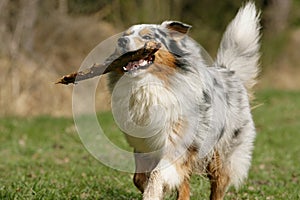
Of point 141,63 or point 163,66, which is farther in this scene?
point 163,66

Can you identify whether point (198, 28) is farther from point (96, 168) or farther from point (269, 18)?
point (96, 168)

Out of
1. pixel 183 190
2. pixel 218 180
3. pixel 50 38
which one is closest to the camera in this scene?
pixel 183 190

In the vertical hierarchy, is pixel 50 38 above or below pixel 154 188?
below

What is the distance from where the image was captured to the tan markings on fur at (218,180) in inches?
253

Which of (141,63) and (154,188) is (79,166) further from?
(141,63)

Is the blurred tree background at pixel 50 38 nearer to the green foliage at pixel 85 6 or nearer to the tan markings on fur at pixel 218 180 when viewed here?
the green foliage at pixel 85 6

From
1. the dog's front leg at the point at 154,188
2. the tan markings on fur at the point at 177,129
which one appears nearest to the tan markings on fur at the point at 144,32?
the tan markings on fur at the point at 177,129

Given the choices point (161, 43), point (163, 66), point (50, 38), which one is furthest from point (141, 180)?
point (50, 38)

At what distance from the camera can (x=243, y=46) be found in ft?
23.5

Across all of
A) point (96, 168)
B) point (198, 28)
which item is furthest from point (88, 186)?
point (198, 28)

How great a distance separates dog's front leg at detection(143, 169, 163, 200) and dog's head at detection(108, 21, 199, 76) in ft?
3.12

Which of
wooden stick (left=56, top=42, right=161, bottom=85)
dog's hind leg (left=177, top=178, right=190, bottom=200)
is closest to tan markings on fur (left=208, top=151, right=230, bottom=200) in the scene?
dog's hind leg (left=177, top=178, right=190, bottom=200)

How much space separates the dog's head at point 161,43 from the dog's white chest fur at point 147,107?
0.10 metres

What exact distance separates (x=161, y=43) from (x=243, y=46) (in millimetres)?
2021
